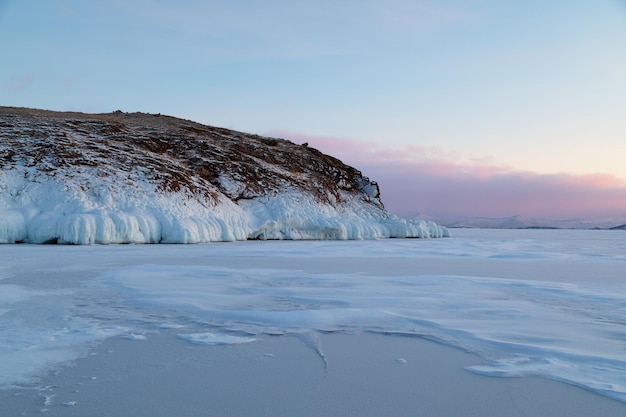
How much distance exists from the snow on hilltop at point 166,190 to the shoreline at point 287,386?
18.9 meters

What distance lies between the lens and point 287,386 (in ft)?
9.48

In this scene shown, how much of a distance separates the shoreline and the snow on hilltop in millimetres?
18883

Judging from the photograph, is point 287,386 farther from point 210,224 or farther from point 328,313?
point 210,224

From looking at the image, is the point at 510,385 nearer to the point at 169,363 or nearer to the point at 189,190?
the point at 169,363

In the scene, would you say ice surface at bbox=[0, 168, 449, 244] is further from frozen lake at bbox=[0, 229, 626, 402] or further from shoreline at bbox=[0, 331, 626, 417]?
shoreline at bbox=[0, 331, 626, 417]

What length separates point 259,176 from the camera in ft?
123

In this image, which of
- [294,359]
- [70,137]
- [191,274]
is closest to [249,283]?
[191,274]

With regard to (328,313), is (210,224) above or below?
above

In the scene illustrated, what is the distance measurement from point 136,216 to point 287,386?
2156 centimetres

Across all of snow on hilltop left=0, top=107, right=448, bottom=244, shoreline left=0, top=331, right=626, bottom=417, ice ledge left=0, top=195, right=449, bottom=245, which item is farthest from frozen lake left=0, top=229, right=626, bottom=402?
snow on hilltop left=0, top=107, right=448, bottom=244

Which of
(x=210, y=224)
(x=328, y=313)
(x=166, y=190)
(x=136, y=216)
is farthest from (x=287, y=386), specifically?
(x=166, y=190)

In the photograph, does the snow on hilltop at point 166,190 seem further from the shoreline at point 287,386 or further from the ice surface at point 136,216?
the shoreline at point 287,386

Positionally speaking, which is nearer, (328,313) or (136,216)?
(328,313)

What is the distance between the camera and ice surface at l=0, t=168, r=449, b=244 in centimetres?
2081
